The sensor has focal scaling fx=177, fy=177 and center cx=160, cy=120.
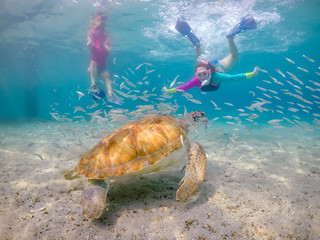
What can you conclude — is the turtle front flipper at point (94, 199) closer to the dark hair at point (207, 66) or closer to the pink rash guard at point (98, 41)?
the dark hair at point (207, 66)

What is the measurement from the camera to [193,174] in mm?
3176

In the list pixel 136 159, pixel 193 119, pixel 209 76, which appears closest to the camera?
pixel 136 159

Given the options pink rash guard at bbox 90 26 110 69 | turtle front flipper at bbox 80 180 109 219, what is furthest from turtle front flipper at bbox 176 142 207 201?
pink rash guard at bbox 90 26 110 69

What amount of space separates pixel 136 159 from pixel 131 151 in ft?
0.57

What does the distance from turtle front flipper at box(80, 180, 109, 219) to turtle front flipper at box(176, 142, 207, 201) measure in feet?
3.98

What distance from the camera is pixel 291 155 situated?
21.4 feet

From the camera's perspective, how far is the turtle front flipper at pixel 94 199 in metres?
2.58

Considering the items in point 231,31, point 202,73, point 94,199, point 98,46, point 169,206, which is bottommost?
point 169,206

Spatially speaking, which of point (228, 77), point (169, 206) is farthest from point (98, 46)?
point (169, 206)

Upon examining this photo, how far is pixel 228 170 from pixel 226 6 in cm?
1763

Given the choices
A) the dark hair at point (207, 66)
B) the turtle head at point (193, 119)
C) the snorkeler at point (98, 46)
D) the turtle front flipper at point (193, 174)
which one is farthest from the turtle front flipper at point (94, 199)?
the snorkeler at point (98, 46)

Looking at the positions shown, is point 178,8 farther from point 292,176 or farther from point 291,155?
point 292,176

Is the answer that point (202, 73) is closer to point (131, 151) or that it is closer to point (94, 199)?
point (131, 151)

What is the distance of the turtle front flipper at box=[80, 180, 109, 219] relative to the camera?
258cm
